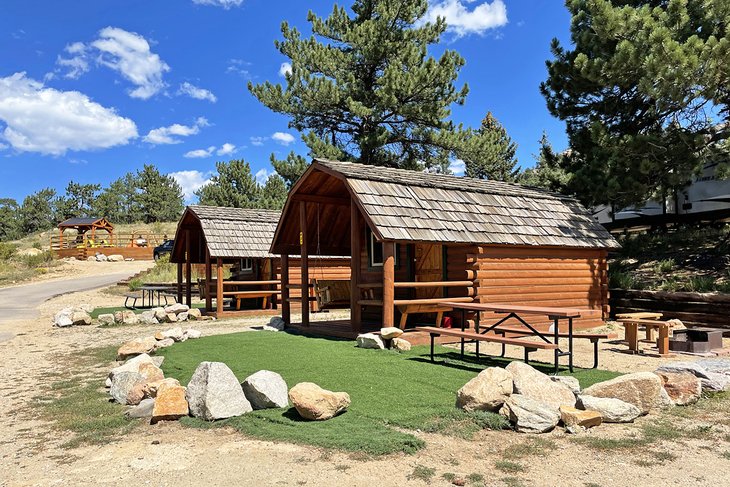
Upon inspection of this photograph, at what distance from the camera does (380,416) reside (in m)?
5.74

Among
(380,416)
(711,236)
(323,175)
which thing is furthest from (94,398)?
(711,236)

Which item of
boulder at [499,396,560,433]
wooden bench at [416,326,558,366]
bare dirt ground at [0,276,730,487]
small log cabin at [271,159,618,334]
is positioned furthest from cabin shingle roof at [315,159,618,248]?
bare dirt ground at [0,276,730,487]

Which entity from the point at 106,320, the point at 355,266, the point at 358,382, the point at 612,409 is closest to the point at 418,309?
the point at 355,266

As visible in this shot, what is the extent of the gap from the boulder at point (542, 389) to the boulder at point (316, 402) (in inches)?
75.4

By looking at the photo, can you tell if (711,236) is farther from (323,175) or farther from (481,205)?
(323,175)

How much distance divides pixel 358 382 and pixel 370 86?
22.1 metres

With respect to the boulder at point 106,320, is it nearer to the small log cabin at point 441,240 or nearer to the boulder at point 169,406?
the small log cabin at point 441,240

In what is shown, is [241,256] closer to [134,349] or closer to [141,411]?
[134,349]

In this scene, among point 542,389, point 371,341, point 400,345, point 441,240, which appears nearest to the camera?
point 542,389

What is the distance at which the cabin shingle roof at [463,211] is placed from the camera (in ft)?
36.6

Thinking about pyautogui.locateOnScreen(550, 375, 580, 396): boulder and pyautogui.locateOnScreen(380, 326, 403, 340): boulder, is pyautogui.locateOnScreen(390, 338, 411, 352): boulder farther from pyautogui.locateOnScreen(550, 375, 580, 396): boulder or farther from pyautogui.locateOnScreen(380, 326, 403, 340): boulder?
pyautogui.locateOnScreen(550, 375, 580, 396): boulder

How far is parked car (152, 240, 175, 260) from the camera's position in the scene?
35000mm

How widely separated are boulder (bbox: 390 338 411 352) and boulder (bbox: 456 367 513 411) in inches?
156

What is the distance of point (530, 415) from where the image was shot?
5426 millimetres
